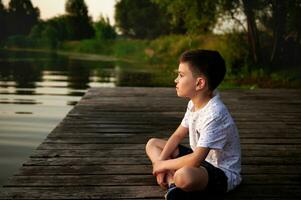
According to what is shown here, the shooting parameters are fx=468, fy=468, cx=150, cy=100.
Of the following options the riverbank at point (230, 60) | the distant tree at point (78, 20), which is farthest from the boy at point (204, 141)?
the distant tree at point (78, 20)

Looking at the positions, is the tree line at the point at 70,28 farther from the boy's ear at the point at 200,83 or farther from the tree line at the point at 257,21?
the boy's ear at the point at 200,83

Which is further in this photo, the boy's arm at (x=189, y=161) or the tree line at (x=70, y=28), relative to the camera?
the tree line at (x=70, y=28)

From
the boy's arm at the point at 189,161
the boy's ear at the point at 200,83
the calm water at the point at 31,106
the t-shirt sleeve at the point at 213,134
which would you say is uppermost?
the boy's ear at the point at 200,83

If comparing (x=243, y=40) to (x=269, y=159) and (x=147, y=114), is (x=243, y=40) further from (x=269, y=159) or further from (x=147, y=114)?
(x=269, y=159)

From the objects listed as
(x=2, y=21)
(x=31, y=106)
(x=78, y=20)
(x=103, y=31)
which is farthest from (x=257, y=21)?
(x=2, y=21)

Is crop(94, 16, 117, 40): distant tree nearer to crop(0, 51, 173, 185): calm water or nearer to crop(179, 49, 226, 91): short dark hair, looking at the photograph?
crop(0, 51, 173, 185): calm water

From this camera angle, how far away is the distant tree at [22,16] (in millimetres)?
63562

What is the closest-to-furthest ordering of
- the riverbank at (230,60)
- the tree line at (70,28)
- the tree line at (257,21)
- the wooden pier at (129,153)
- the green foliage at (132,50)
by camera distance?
the wooden pier at (129,153) → the riverbank at (230,60) → the tree line at (257,21) → the green foliage at (132,50) → the tree line at (70,28)

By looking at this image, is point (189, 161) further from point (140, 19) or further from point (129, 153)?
point (140, 19)

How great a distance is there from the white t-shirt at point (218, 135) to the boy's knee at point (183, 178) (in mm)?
215

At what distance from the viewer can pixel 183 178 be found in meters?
3.20

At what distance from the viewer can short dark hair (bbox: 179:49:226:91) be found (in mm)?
3338

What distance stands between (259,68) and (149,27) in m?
30.6

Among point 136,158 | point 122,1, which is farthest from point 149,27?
point 136,158
